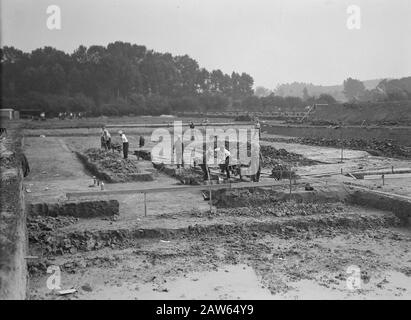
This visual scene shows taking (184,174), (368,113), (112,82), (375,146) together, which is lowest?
(184,174)

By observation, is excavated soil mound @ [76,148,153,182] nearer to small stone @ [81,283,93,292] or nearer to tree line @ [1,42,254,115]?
small stone @ [81,283,93,292]

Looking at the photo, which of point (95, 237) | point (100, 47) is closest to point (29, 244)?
point (95, 237)

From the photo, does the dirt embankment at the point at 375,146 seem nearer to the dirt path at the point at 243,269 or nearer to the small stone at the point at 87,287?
the dirt path at the point at 243,269

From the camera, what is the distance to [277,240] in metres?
8.98

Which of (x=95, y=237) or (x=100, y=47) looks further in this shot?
(x=100, y=47)

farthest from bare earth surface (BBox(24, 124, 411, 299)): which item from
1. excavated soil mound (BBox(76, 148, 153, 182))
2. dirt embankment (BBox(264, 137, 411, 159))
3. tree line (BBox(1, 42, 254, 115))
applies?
tree line (BBox(1, 42, 254, 115))

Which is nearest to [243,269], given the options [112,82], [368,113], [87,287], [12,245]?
[87,287]

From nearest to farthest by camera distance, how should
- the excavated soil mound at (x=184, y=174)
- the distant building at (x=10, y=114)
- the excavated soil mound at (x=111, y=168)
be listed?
the excavated soil mound at (x=184, y=174), the excavated soil mound at (x=111, y=168), the distant building at (x=10, y=114)

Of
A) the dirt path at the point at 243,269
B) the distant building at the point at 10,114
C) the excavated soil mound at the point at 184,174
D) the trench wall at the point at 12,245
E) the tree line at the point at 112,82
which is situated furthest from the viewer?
the tree line at the point at 112,82

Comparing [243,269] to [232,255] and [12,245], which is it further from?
[12,245]

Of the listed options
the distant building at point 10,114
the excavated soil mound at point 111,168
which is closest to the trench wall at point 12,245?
the excavated soil mound at point 111,168
